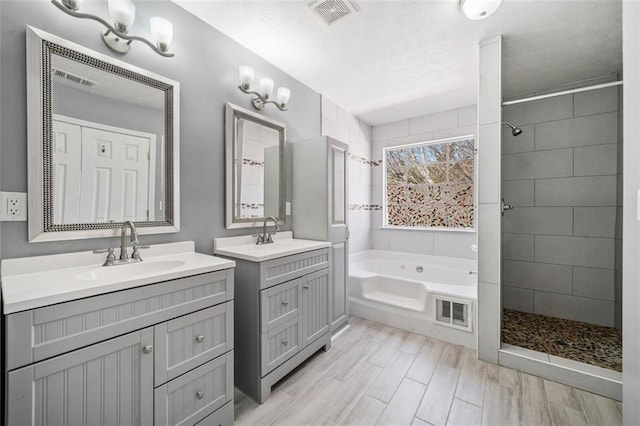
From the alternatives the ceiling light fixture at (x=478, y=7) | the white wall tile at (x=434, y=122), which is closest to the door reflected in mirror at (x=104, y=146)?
the ceiling light fixture at (x=478, y=7)

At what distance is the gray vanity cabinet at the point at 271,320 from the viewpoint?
159cm

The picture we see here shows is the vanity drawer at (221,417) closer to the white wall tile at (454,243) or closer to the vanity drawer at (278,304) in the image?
the vanity drawer at (278,304)

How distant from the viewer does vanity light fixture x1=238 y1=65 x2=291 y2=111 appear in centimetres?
196

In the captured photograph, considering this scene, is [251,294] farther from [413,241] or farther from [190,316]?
[413,241]

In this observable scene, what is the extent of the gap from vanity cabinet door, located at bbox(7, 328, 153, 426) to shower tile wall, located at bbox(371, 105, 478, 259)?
326cm

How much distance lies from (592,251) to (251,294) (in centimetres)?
324

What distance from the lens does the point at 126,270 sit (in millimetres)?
1329

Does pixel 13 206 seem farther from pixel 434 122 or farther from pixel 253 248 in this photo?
A: pixel 434 122

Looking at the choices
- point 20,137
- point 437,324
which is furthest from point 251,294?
point 437,324

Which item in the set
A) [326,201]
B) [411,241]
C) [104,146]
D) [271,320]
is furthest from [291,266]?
[411,241]

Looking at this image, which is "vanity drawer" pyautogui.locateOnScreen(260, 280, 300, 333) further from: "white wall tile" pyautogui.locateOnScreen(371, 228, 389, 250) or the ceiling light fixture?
"white wall tile" pyautogui.locateOnScreen(371, 228, 389, 250)

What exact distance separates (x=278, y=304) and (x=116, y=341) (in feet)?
2.82

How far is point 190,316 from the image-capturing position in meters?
1.23

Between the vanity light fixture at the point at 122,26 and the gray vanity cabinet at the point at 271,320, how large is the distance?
4.42 feet
